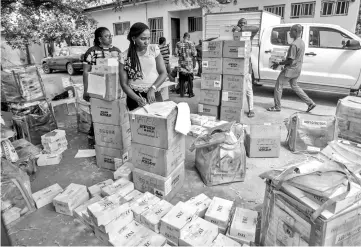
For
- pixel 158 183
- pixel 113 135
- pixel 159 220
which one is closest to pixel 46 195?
pixel 113 135

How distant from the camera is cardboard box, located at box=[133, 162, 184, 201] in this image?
2.60 m

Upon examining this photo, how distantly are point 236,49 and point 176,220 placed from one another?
345cm

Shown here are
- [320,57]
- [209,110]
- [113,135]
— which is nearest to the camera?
[113,135]

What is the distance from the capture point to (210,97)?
513 cm

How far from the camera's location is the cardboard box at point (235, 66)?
15.2ft

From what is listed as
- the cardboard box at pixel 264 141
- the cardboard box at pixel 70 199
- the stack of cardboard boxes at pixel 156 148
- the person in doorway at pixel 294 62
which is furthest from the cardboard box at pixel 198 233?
the person in doorway at pixel 294 62

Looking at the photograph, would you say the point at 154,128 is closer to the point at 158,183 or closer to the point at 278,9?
the point at 158,183

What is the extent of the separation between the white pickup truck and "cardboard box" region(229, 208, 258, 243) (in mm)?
5187

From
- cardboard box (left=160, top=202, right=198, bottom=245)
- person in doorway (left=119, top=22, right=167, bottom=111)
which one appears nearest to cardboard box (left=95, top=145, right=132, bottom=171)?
person in doorway (left=119, top=22, right=167, bottom=111)

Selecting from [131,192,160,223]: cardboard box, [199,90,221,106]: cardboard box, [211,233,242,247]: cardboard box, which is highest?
[199,90,221,106]: cardboard box

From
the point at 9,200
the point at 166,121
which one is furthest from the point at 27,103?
the point at 166,121

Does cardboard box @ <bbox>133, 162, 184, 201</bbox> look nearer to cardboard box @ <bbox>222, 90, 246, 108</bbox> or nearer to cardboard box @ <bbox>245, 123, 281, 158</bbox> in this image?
cardboard box @ <bbox>245, 123, 281, 158</bbox>

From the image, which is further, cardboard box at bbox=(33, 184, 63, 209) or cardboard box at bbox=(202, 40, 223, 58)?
cardboard box at bbox=(202, 40, 223, 58)

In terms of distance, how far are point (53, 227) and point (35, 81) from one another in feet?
8.51
